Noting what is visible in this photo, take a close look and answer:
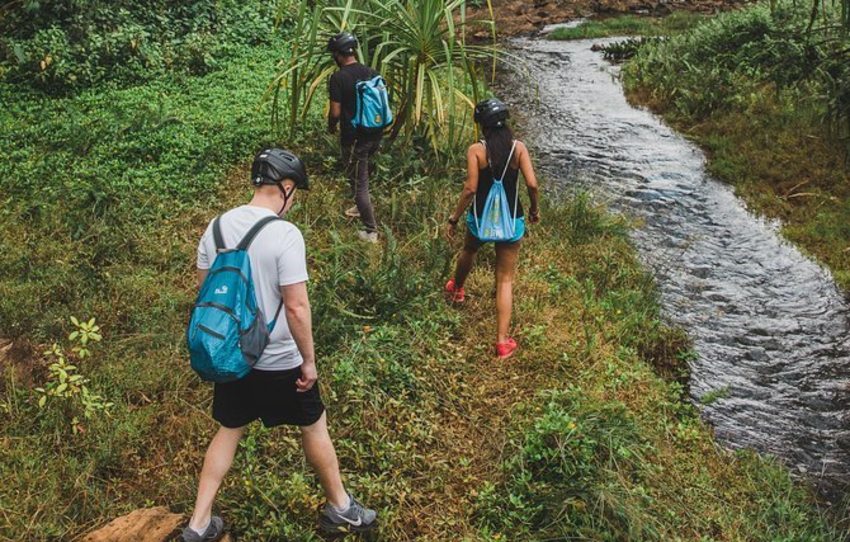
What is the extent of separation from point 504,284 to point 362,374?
1.23 meters

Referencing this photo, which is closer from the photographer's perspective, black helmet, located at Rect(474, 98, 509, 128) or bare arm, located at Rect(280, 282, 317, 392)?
bare arm, located at Rect(280, 282, 317, 392)

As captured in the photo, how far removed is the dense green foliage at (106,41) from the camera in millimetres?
8242

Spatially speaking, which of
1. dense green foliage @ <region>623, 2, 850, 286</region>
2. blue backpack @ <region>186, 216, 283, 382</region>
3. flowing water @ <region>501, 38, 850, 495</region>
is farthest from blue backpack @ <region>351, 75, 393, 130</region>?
dense green foliage @ <region>623, 2, 850, 286</region>

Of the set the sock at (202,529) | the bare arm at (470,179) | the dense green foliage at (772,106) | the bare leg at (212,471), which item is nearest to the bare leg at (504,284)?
the bare arm at (470,179)

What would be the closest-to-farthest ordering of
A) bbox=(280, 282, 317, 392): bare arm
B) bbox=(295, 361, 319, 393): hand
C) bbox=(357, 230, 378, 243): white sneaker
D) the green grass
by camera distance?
bbox=(280, 282, 317, 392): bare arm < bbox=(295, 361, 319, 393): hand < bbox=(357, 230, 378, 243): white sneaker < the green grass

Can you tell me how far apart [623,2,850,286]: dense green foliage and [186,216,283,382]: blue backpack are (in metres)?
5.99

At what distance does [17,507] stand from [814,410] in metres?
5.30

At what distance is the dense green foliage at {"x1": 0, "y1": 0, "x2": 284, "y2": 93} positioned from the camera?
27.0ft

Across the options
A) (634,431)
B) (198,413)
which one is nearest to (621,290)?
(634,431)

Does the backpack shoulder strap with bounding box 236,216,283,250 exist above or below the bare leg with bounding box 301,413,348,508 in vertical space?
above

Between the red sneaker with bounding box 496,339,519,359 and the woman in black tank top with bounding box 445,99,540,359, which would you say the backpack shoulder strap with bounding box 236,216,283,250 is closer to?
the woman in black tank top with bounding box 445,99,540,359

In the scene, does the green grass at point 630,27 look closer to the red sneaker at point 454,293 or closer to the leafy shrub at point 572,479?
the red sneaker at point 454,293


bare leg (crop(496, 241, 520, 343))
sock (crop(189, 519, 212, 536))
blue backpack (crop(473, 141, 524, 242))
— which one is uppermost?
blue backpack (crop(473, 141, 524, 242))

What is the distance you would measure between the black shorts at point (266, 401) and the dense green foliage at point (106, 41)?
6563mm
